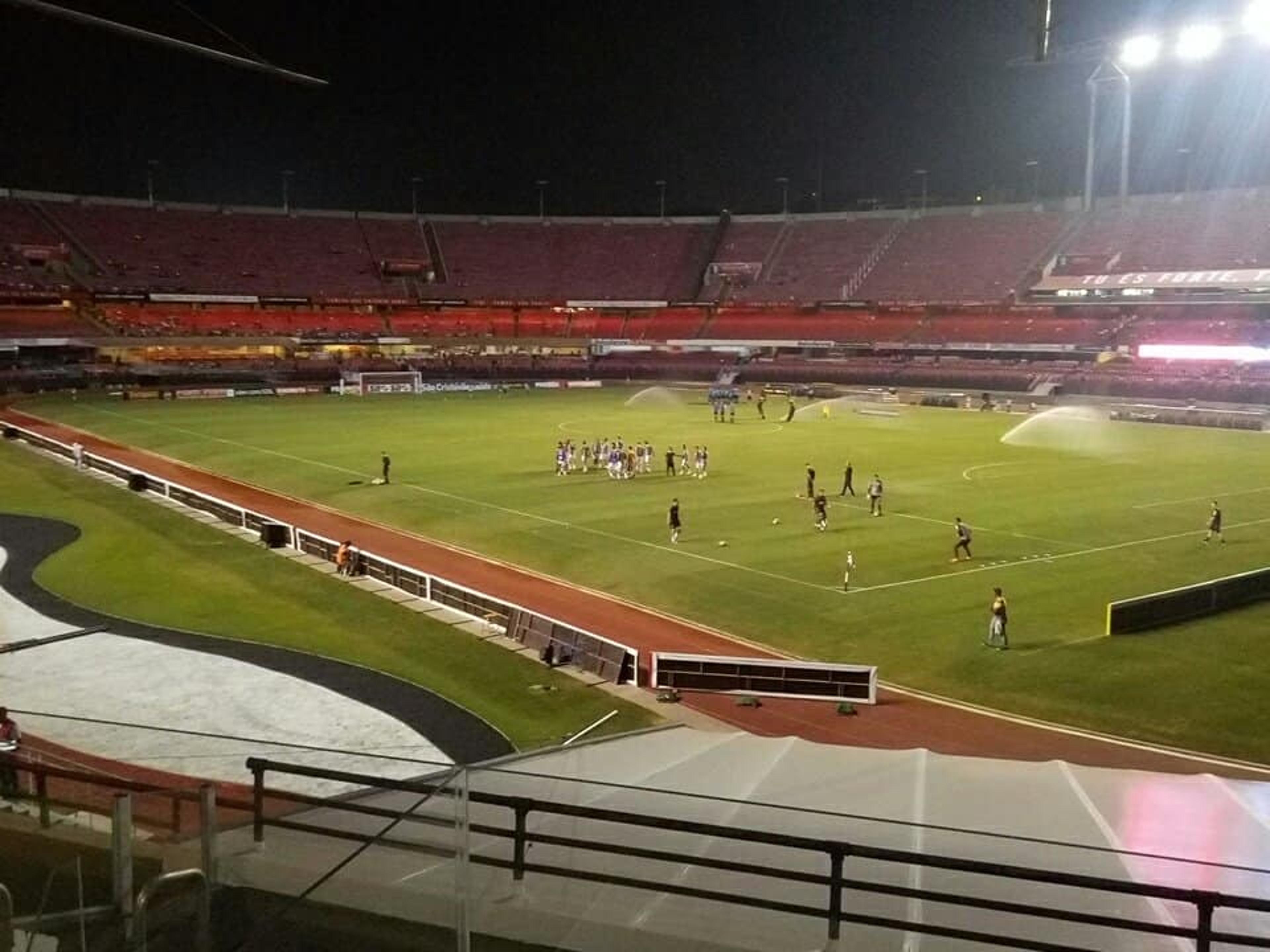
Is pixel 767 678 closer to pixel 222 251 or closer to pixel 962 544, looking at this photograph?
pixel 962 544

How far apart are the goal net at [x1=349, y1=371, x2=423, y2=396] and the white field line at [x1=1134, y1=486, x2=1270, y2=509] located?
61218mm

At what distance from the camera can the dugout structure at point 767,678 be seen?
18.5 m

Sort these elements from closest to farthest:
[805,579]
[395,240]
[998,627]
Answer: [998,627] < [805,579] < [395,240]

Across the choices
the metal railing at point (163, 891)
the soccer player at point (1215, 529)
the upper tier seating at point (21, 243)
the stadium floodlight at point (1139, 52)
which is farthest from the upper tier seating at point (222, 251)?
the metal railing at point (163, 891)

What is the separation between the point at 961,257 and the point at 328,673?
289 feet

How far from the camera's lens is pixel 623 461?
139 ft

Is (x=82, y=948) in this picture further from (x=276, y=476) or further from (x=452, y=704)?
(x=276, y=476)

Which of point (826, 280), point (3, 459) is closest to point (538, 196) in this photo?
point (826, 280)

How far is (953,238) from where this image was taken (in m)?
100

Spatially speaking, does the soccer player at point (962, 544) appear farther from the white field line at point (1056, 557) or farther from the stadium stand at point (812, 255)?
the stadium stand at point (812, 255)

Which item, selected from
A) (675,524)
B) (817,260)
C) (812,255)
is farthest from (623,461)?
(812,255)

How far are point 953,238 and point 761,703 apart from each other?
89.5 metres

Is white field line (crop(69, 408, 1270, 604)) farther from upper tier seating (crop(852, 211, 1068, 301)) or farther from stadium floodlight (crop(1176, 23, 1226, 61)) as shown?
upper tier seating (crop(852, 211, 1068, 301))

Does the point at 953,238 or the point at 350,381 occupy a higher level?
the point at 953,238
